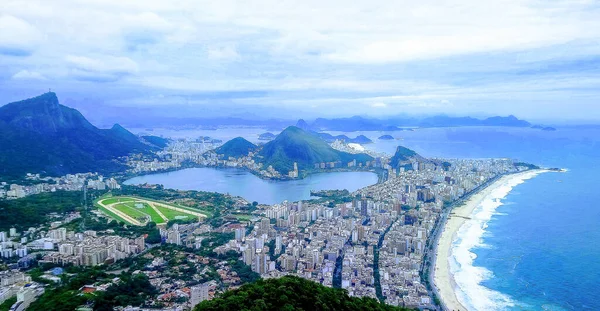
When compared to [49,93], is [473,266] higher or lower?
lower

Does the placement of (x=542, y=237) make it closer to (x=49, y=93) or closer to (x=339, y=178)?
(x=339, y=178)

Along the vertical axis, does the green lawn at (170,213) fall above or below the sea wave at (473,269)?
above

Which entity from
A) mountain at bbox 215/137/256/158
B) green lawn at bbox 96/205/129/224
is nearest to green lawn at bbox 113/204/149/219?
green lawn at bbox 96/205/129/224

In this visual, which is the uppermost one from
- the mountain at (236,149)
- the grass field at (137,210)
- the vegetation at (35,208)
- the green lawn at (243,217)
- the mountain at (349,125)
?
the mountain at (349,125)

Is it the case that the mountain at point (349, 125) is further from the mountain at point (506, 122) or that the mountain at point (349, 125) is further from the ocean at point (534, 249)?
the ocean at point (534, 249)

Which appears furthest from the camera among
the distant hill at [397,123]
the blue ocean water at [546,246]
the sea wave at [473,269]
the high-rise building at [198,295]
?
the distant hill at [397,123]

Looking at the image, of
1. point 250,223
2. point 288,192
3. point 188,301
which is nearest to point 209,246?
point 250,223

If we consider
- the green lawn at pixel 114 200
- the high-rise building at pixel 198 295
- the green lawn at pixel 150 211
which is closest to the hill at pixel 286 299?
the high-rise building at pixel 198 295
